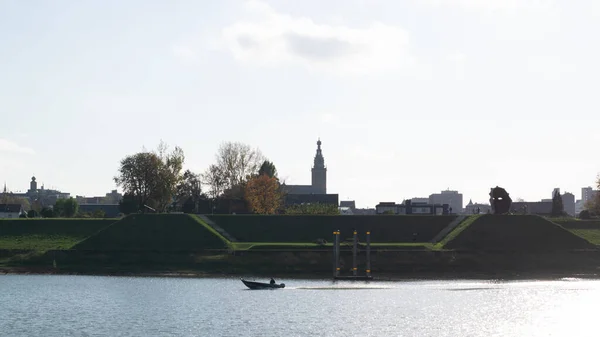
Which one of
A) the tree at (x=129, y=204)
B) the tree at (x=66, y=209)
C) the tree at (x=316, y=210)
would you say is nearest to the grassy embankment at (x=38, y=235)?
the tree at (x=129, y=204)

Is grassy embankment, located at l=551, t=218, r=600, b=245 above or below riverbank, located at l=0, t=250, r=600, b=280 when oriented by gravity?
above

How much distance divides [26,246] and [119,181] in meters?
50.3

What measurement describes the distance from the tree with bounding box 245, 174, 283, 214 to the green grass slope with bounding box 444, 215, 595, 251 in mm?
52698

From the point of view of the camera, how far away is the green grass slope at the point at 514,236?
5079 inches

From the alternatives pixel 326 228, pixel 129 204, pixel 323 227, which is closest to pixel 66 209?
pixel 129 204

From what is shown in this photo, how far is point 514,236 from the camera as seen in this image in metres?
132

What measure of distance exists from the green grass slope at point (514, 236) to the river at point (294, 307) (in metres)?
17.9

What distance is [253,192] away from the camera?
599 ft

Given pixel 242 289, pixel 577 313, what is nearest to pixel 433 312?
pixel 577 313

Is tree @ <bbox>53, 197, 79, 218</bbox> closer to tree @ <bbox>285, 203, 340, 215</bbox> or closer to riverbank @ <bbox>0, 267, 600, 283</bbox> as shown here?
tree @ <bbox>285, 203, 340, 215</bbox>

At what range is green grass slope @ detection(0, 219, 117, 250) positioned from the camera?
134m

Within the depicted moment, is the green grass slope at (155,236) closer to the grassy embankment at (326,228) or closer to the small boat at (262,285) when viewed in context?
the grassy embankment at (326,228)

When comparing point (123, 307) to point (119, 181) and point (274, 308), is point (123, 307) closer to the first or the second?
point (274, 308)

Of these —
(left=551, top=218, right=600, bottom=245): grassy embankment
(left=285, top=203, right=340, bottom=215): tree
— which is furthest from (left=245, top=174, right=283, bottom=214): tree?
(left=551, top=218, right=600, bottom=245): grassy embankment
